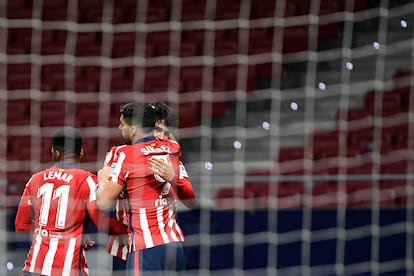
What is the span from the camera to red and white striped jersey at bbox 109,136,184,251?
11.6 feet

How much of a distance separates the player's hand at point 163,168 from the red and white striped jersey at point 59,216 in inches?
13.5

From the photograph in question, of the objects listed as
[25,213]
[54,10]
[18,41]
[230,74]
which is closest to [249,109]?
[230,74]

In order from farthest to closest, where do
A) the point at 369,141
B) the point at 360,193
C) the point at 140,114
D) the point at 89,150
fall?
the point at 369,141 < the point at 89,150 < the point at 360,193 < the point at 140,114

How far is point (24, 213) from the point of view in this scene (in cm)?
374

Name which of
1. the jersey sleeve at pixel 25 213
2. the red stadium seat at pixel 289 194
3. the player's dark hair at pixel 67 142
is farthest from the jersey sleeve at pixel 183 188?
the red stadium seat at pixel 289 194

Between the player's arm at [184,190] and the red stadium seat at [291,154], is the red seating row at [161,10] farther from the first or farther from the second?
the player's arm at [184,190]

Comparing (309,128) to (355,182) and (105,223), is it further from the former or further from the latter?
(105,223)

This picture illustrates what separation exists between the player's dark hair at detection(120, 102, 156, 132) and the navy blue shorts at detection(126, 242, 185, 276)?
1.68 ft

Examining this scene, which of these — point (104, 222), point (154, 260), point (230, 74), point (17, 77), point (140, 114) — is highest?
point (230, 74)

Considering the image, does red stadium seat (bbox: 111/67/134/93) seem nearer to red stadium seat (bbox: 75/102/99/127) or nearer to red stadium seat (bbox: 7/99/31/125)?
red stadium seat (bbox: 75/102/99/127)

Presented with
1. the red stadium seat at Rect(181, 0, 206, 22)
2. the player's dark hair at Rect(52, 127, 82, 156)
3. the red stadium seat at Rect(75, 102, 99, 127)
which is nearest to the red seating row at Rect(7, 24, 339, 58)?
the red stadium seat at Rect(181, 0, 206, 22)

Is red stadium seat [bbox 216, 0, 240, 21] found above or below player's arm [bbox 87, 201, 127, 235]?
above

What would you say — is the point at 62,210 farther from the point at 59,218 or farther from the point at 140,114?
the point at 140,114

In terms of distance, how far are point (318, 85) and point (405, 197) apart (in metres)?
1.44
